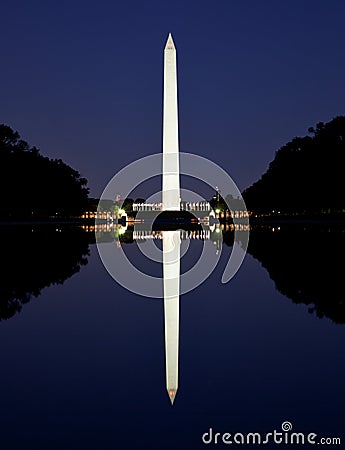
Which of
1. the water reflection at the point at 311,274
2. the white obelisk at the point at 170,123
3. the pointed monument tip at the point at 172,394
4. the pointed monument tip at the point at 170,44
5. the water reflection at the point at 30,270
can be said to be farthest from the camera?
the pointed monument tip at the point at 170,44

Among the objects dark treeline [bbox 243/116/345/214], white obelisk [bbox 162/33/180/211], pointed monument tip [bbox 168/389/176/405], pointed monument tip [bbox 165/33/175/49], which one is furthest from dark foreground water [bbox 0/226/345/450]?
pointed monument tip [bbox 165/33/175/49]

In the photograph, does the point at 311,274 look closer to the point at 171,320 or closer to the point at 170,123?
the point at 171,320

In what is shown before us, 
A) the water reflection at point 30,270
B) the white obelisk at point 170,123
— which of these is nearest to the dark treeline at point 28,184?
the white obelisk at point 170,123

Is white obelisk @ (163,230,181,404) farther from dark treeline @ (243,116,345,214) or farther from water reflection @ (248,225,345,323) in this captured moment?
dark treeline @ (243,116,345,214)

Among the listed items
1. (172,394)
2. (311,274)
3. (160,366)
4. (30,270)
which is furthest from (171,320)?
(30,270)

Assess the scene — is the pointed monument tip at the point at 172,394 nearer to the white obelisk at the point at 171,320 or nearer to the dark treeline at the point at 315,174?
the white obelisk at the point at 171,320

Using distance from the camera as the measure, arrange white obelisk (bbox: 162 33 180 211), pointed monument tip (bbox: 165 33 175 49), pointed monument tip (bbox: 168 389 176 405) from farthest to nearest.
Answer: pointed monument tip (bbox: 165 33 175 49) → white obelisk (bbox: 162 33 180 211) → pointed monument tip (bbox: 168 389 176 405)
